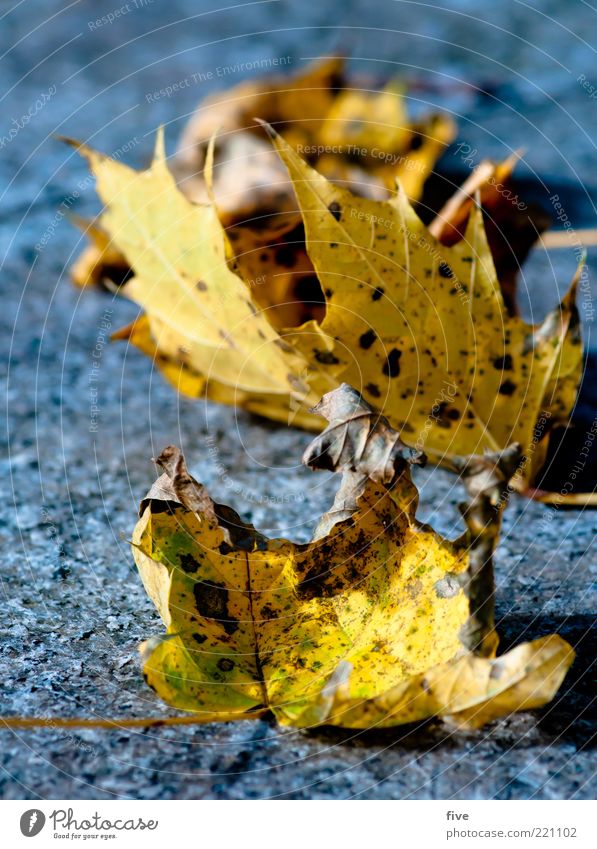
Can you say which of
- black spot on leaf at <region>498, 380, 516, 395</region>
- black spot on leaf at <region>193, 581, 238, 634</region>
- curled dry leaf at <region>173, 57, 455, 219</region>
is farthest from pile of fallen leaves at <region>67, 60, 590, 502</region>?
curled dry leaf at <region>173, 57, 455, 219</region>

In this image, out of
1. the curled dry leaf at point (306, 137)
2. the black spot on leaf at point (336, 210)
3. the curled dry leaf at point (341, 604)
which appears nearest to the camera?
the curled dry leaf at point (341, 604)

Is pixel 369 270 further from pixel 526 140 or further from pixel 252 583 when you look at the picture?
pixel 526 140

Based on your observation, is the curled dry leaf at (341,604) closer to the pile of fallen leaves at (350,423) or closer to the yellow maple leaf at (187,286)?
the pile of fallen leaves at (350,423)

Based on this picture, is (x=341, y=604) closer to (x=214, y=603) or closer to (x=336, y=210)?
(x=214, y=603)

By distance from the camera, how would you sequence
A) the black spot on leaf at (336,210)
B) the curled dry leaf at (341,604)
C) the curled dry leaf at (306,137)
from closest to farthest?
the curled dry leaf at (341,604)
the black spot on leaf at (336,210)
the curled dry leaf at (306,137)
